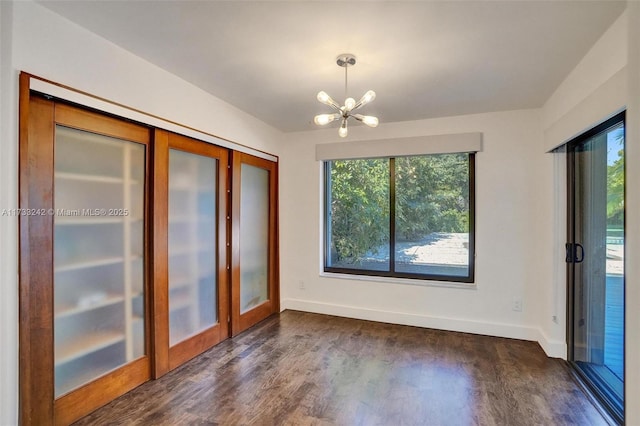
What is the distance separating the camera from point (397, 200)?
163 inches

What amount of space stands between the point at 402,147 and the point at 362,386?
264cm

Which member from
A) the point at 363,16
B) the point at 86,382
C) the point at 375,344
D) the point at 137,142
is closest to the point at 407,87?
the point at 363,16

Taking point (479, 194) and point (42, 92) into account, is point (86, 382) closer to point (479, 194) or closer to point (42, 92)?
point (42, 92)

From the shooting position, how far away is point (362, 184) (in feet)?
14.2

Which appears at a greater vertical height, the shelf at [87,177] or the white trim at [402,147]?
the white trim at [402,147]

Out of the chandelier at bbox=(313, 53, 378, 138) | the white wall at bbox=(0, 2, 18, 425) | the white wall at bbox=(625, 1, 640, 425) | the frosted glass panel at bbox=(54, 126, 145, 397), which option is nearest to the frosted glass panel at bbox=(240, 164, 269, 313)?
the frosted glass panel at bbox=(54, 126, 145, 397)

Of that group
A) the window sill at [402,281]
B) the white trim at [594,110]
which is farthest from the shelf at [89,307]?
the white trim at [594,110]

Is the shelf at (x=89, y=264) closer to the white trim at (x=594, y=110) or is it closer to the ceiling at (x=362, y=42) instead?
the ceiling at (x=362, y=42)

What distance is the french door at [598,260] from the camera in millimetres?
2191

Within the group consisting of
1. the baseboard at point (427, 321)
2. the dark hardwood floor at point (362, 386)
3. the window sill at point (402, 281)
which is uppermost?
the window sill at point (402, 281)

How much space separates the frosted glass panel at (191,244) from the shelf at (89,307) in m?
0.49

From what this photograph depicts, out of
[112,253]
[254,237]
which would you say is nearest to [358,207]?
[254,237]

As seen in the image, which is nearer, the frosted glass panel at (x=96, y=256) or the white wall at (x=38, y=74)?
the white wall at (x=38, y=74)

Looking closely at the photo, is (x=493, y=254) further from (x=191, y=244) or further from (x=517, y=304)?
(x=191, y=244)
